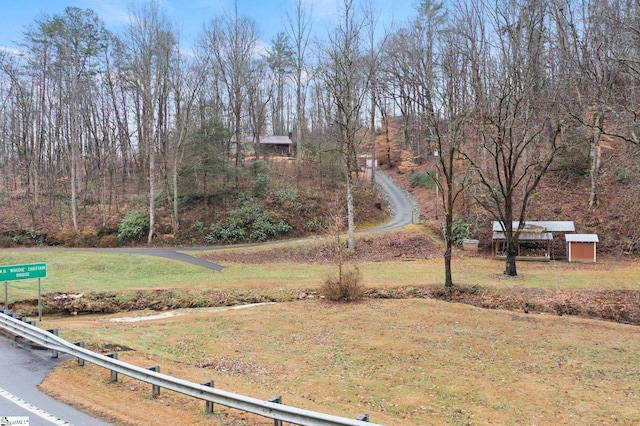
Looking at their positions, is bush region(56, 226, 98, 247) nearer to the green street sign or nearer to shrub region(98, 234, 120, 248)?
shrub region(98, 234, 120, 248)

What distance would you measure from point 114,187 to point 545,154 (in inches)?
1681

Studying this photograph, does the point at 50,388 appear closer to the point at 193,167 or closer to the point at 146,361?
the point at 146,361

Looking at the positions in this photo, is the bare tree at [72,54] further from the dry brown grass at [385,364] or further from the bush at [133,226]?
the dry brown grass at [385,364]

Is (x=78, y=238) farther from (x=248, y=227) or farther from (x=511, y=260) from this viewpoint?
(x=511, y=260)

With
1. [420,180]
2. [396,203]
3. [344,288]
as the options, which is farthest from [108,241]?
[420,180]

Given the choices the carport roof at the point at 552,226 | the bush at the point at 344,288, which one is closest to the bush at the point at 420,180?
the carport roof at the point at 552,226

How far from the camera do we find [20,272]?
1073 centimetres

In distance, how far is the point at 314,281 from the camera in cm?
2083

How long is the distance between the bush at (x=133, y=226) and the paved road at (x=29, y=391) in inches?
927

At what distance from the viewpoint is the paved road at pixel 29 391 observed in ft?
19.2

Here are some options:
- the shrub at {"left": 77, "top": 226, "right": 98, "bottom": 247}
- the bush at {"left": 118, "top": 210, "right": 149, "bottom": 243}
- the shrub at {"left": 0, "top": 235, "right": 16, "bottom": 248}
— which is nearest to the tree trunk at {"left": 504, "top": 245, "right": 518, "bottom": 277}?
the bush at {"left": 118, "top": 210, "right": 149, "bottom": 243}

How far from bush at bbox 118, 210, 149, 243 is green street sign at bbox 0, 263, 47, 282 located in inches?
860

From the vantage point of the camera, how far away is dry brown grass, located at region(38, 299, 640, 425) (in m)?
7.21

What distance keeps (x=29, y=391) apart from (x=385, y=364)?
743 cm
